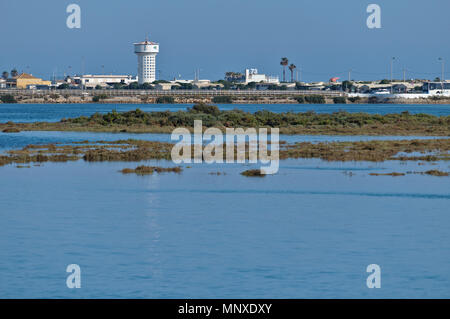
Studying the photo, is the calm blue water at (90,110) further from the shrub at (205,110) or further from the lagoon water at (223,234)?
the lagoon water at (223,234)

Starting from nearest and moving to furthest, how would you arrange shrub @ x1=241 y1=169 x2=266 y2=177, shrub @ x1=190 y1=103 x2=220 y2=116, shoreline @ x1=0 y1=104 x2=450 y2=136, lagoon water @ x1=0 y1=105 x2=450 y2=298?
lagoon water @ x1=0 y1=105 x2=450 y2=298
shrub @ x1=241 y1=169 x2=266 y2=177
shoreline @ x1=0 y1=104 x2=450 y2=136
shrub @ x1=190 y1=103 x2=220 y2=116

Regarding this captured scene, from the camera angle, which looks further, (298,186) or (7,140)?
(7,140)

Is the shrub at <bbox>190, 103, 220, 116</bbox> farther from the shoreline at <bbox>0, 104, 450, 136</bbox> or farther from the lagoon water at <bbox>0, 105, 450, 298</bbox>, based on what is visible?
the lagoon water at <bbox>0, 105, 450, 298</bbox>

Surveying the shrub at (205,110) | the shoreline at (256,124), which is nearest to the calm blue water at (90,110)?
the shrub at (205,110)

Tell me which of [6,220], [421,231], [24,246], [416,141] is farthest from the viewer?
[416,141]

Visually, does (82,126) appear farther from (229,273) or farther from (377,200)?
(229,273)

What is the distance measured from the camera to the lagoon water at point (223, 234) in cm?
1961

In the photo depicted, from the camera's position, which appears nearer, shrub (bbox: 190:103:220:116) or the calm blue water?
shrub (bbox: 190:103:220:116)

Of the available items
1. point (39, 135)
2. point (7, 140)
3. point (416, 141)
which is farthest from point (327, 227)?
point (39, 135)

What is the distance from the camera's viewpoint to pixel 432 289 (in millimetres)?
19234

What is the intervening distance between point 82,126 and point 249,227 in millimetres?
54227

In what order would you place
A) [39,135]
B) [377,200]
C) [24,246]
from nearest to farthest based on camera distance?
[24,246] → [377,200] → [39,135]

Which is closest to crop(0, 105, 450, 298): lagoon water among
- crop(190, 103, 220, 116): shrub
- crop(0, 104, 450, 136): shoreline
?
crop(0, 104, 450, 136): shoreline

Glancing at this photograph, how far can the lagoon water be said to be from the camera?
64.3ft
